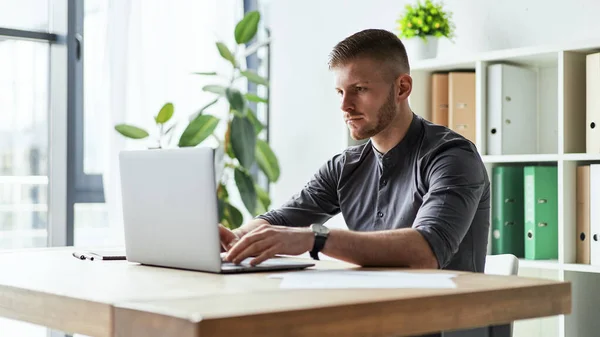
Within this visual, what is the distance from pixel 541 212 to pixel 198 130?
167cm

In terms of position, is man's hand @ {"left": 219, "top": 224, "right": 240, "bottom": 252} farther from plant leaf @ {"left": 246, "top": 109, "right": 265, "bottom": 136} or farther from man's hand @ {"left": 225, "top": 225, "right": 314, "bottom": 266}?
plant leaf @ {"left": 246, "top": 109, "right": 265, "bottom": 136}

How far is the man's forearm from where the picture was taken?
177 centimetres

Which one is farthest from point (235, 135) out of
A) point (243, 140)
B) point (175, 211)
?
point (175, 211)

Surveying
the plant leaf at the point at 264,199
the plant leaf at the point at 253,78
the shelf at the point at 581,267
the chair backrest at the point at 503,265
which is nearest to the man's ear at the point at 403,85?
the chair backrest at the point at 503,265

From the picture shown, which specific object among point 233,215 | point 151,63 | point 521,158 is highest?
point 151,63

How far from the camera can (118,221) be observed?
4.08 metres

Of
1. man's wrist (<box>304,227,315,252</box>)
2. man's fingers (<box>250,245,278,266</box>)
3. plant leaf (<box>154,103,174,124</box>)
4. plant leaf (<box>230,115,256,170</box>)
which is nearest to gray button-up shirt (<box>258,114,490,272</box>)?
man's wrist (<box>304,227,315,252</box>)

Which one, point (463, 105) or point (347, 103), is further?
point (463, 105)

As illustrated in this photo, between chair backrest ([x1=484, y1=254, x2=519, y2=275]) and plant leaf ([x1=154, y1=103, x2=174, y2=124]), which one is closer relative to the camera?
chair backrest ([x1=484, y1=254, x2=519, y2=275])

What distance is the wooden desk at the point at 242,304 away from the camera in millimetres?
1129

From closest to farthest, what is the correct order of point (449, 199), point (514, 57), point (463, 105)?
point (449, 199) < point (514, 57) < point (463, 105)

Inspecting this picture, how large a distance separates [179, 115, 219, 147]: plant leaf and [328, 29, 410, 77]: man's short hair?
179cm

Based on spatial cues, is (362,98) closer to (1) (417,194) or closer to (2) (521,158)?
(1) (417,194)

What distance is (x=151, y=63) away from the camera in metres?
4.23
